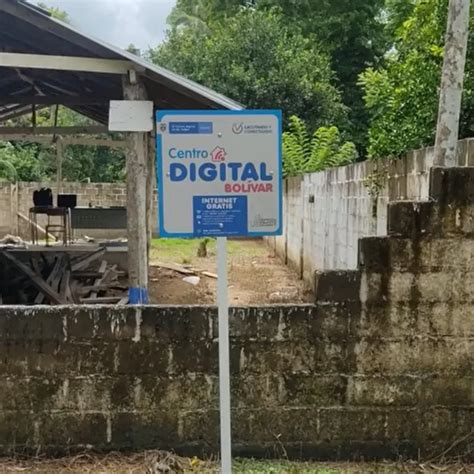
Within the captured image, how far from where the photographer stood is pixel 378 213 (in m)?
5.68

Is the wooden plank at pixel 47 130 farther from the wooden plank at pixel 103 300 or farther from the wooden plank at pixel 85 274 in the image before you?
the wooden plank at pixel 103 300

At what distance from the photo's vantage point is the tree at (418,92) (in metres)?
5.49

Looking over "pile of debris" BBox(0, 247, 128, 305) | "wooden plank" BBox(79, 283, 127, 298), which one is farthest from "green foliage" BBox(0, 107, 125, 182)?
"wooden plank" BBox(79, 283, 127, 298)

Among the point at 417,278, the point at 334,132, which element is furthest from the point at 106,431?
the point at 334,132

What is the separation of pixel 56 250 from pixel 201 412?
6.94 meters

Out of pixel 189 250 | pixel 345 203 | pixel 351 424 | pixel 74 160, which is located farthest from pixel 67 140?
pixel 74 160

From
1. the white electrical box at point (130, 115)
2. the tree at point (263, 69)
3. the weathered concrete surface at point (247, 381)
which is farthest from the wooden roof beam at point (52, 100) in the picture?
the tree at point (263, 69)

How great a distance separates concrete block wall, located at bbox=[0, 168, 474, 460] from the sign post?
29.6 inches

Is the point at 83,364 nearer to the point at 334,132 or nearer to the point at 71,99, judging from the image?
the point at 71,99

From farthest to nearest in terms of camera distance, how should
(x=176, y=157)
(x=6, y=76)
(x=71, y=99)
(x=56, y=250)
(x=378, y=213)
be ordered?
(x=56, y=250) → (x=71, y=99) → (x=6, y=76) → (x=378, y=213) → (x=176, y=157)

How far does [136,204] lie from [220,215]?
11.7 feet

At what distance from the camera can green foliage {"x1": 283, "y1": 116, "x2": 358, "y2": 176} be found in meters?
12.4

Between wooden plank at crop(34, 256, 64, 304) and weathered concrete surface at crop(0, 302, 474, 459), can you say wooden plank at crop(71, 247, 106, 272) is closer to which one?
wooden plank at crop(34, 256, 64, 304)

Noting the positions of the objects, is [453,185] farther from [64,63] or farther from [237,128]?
[64,63]
